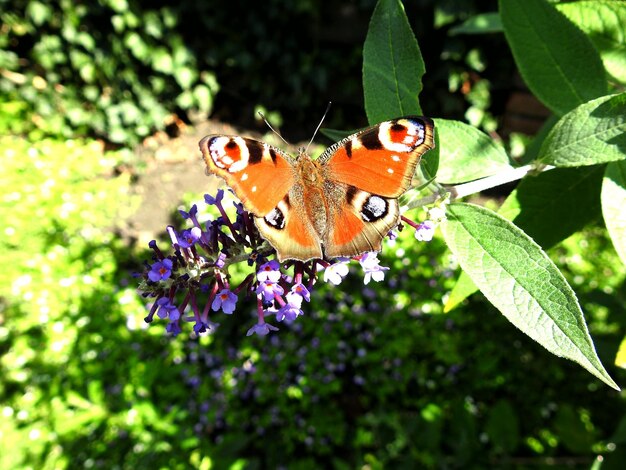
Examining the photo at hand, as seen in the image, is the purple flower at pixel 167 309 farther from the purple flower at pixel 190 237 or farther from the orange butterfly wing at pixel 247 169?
the orange butterfly wing at pixel 247 169

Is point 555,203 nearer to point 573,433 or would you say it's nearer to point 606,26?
point 606,26

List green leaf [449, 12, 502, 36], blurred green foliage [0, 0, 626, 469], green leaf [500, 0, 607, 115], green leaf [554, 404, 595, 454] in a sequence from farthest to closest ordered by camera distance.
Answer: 1. blurred green foliage [0, 0, 626, 469]
2. green leaf [554, 404, 595, 454]
3. green leaf [449, 12, 502, 36]
4. green leaf [500, 0, 607, 115]

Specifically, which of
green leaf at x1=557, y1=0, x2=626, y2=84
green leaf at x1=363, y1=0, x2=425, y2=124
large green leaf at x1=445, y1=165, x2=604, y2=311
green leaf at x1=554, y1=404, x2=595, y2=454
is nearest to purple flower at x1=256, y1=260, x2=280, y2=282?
green leaf at x1=363, y1=0, x2=425, y2=124

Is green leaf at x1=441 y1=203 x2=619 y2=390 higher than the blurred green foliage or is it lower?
higher

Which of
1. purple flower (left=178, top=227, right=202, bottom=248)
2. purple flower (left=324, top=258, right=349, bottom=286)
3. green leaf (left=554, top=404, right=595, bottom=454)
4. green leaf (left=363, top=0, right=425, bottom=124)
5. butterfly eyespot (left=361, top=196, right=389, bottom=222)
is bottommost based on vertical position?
green leaf (left=554, top=404, right=595, bottom=454)

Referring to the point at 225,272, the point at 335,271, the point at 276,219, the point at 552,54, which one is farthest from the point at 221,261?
the point at 552,54

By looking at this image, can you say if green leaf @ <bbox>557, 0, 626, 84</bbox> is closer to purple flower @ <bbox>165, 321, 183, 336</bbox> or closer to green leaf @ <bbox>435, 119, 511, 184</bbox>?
green leaf @ <bbox>435, 119, 511, 184</bbox>

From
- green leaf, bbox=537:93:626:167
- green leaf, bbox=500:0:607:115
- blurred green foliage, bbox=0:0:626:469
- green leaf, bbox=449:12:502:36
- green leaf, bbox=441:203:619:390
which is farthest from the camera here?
blurred green foliage, bbox=0:0:626:469
